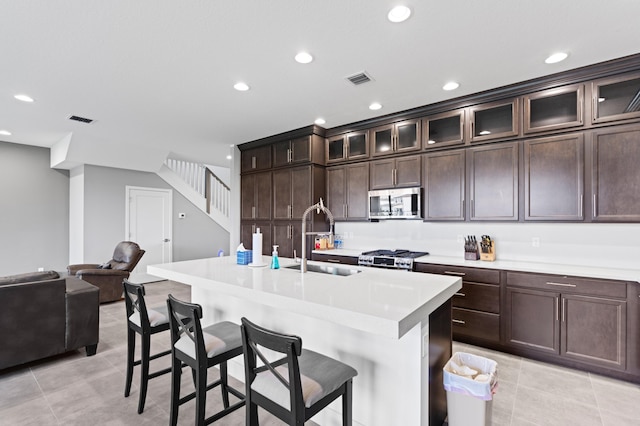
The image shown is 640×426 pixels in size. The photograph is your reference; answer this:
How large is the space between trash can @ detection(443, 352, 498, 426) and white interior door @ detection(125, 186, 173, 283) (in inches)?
261

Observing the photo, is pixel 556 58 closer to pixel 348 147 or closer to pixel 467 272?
pixel 467 272

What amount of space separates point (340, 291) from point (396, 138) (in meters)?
2.91

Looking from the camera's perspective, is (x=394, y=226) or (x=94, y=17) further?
(x=394, y=226)

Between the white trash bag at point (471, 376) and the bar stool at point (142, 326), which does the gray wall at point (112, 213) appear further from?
the white trash bag at point (471, 376)

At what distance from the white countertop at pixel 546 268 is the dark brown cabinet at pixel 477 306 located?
8cm

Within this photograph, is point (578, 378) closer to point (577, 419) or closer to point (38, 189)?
point (577, 419)

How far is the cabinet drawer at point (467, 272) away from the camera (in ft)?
10.3

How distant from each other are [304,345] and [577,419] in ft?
6.51

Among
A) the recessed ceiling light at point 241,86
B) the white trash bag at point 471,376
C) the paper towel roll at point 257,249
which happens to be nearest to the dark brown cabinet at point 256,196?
the recessed ceiling light at point 241,86

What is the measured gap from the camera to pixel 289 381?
1.31 m

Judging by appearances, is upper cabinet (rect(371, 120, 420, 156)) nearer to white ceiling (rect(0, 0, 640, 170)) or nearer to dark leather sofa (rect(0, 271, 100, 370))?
white ceiling (rect(0, 0, 640, 170))

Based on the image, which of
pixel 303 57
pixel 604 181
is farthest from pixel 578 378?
pixel 303 57

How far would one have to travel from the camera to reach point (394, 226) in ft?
14.4

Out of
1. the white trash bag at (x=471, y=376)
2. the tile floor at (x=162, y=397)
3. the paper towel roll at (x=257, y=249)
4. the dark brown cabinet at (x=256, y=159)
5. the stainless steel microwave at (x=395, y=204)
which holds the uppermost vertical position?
the dark brown cabinet at (x=256, y=159)
